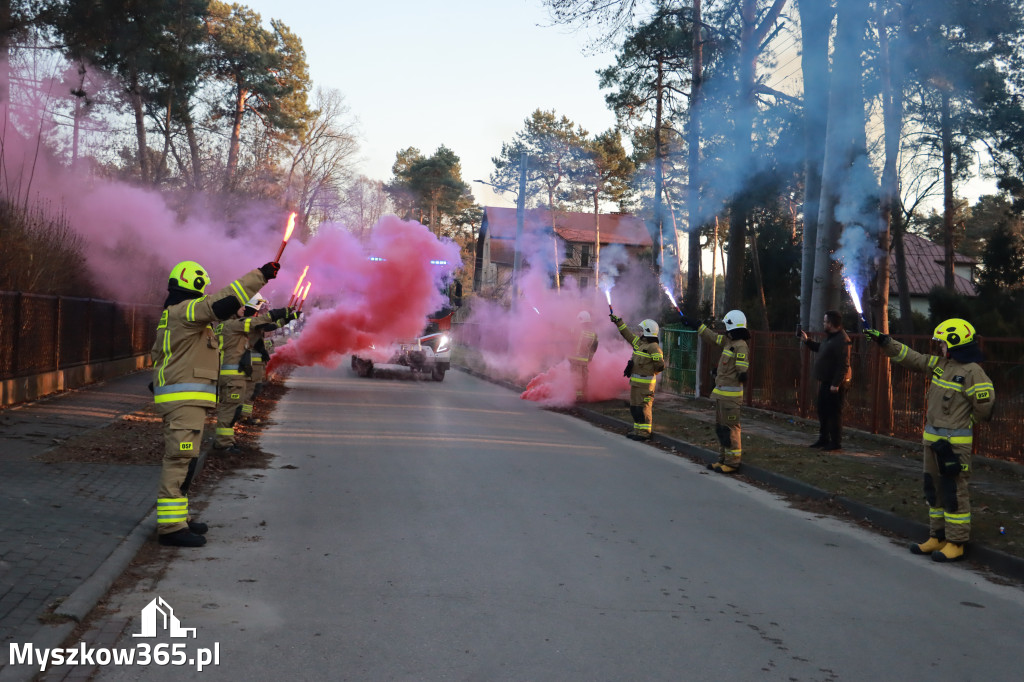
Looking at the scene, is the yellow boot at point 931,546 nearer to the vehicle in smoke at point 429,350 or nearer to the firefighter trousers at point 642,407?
the firefighter trousers at point 642,407

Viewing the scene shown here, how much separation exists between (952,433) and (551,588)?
12.0ft

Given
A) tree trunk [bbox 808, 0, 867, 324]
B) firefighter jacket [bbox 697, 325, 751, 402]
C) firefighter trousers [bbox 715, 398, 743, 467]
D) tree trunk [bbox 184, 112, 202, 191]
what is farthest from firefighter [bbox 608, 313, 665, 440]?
tree trunk [bbox 184, 112, 202, 191]

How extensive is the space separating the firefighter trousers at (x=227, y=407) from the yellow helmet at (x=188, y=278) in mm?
4278

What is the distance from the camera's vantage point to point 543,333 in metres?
22.7

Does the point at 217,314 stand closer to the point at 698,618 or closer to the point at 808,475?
the point at 698,618

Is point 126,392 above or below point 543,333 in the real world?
below

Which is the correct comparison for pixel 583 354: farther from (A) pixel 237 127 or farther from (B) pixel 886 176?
(A) pixel 237 127

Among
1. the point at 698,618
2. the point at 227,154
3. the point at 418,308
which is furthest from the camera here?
the point at 227,154

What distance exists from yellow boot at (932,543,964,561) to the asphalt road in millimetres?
97

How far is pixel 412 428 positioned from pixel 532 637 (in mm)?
9356

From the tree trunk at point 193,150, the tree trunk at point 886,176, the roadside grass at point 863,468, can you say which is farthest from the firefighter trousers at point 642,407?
the tree trunk at point 193,150

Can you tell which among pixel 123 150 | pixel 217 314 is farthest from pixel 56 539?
pixel 123 150

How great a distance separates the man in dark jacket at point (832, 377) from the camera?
478 inches

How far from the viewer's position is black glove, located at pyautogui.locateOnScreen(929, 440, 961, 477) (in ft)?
22.2
